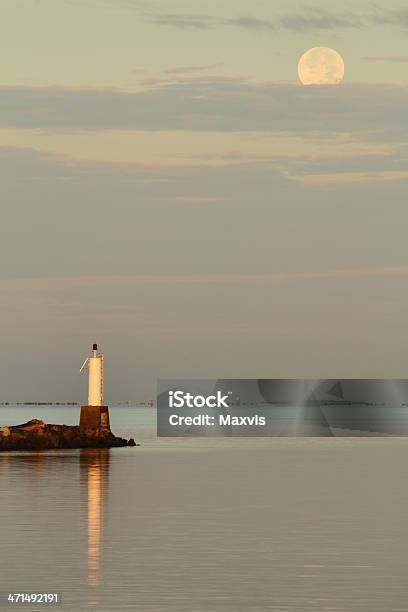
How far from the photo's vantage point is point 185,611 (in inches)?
1096

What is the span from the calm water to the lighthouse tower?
2716cm

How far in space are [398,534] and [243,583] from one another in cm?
1216

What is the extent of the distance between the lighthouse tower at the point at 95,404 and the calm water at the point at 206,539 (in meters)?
27.2

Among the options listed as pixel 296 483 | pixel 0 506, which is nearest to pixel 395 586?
pixel 0 506

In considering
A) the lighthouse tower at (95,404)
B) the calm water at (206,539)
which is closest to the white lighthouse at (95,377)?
the lighthouse tower at (95,404)

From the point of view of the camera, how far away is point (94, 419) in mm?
108250

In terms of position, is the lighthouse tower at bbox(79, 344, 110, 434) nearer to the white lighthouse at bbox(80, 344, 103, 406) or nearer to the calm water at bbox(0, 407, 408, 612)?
the white lighthouse at bbox(80, 344, 103, 406)

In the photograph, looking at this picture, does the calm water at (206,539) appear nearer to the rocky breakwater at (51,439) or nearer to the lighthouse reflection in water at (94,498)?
the lighthouse reflection in water at (94,498)

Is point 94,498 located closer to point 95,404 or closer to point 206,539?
point 206,539

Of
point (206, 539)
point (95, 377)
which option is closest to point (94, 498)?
point (206, 539)

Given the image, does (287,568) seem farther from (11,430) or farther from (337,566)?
(11,430)

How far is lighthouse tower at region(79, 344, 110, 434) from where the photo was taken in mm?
105250

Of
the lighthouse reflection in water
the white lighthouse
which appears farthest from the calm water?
the white lighthouse

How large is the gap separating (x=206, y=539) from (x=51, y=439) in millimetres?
70672
